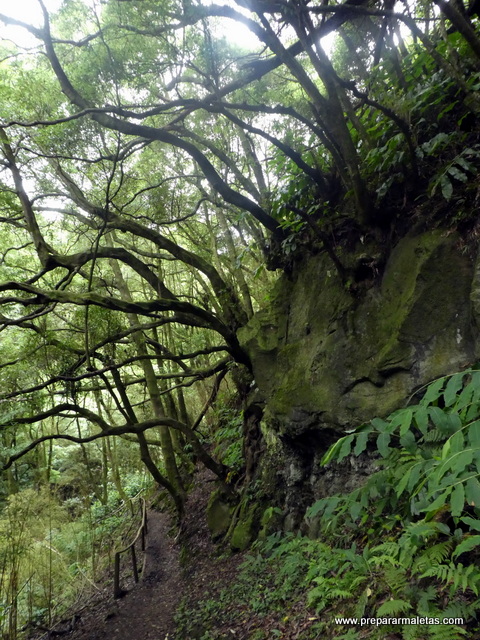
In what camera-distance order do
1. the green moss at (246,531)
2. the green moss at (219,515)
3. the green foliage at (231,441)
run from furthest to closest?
the green foliage at (231,441) → the green moss at (219,515) → the green moss at (246,531)

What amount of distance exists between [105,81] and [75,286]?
6.86m

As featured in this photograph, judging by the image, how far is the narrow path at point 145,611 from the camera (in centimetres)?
579

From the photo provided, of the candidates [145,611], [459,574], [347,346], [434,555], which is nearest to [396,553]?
[434,555]

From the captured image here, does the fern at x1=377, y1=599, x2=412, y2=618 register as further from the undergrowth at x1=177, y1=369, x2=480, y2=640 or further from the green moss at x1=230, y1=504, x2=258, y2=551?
the green moss at x1=230, y1=504, x2=258, y2=551

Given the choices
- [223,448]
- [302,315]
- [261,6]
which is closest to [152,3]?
[261,6]

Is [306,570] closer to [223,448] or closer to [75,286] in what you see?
[223,448]

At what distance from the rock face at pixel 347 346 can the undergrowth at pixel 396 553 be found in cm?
46

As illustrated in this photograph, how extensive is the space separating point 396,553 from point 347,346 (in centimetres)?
254

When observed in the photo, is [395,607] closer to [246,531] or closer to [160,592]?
[246,531]

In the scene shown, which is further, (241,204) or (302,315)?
(302,315)

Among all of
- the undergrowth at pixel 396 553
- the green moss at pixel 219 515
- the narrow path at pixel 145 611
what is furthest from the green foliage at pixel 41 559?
the green moss at pixel 219 515

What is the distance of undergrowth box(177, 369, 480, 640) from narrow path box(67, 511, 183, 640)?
4.04ft

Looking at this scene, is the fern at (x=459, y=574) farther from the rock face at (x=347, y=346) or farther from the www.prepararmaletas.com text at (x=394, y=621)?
the rock face at (x=347, y=346)

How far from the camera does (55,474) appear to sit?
1608 centimetres
